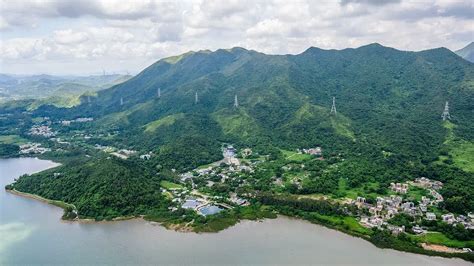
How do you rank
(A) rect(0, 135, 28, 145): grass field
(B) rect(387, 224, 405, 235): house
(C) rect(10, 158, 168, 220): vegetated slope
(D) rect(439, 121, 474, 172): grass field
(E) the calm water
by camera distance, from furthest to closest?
(A) rect(0, 135, 28, 145): grass field
(D) rect(439, 121, 474, 172): grass field
(C) rect(10, 158, 168, 220): vegetated slope
(B) rect(387, 224, 405, 235): house
(E) the calm water

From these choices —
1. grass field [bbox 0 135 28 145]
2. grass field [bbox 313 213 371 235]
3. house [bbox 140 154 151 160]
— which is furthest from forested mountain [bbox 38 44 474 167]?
grass field [bbox 313 213 371 235]

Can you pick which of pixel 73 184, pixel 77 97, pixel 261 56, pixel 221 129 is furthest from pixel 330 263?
pixel 77 97

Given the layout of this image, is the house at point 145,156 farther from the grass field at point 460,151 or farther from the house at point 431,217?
the grass field at point 460,151

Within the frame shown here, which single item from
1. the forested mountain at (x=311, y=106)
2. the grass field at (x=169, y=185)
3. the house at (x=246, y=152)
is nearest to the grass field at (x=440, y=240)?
the forested mountain at (x=311, y=106)

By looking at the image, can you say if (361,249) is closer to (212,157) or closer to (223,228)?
(223,228)

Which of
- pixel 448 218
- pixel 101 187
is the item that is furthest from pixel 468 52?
pixel 101 187

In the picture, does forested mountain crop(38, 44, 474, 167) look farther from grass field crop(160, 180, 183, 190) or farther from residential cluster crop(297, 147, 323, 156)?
grass field crop(160, 180, 183, 190)
